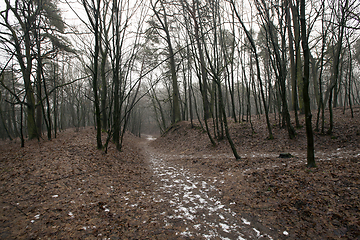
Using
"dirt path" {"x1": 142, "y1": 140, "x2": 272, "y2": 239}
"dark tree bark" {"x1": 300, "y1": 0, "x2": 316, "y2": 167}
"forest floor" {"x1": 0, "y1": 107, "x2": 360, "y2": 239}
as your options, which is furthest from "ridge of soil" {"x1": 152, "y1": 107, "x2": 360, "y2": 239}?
"dark tree bark" {"x1": 300, "y1": 0, "x2": 316, "y2": 167}

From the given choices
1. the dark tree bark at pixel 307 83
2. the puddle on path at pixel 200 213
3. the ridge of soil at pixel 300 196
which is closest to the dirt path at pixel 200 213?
the puddle on path at pixel 200 213

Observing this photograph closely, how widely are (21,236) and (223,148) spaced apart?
831 cm

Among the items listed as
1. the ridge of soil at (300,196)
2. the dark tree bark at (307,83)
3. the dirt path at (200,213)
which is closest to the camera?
the ridge of soil at (300,196)

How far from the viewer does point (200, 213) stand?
312 cm

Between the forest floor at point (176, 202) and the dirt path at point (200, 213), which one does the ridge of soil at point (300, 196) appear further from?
the dirt path at point (200, 213)

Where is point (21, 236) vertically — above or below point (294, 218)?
above

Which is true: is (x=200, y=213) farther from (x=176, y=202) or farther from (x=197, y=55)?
(x=197, y=55)

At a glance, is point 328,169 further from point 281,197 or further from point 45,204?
point 45,204

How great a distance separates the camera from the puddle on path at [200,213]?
8.32 ft

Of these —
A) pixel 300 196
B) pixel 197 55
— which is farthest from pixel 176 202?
pixel 197 55

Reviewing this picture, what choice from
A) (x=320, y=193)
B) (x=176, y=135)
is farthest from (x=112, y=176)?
(x=176, y=135)

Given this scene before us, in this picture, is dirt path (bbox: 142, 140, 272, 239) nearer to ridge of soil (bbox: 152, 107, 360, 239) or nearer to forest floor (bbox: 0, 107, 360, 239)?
forest floor (bbox: 0, 107, 360, 239)

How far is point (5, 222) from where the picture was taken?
2.58 meters

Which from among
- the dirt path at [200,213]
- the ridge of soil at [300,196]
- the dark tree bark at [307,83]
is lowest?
the dirt path at [200,213]
